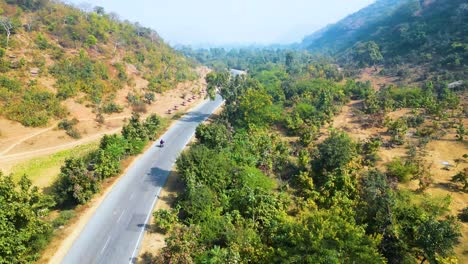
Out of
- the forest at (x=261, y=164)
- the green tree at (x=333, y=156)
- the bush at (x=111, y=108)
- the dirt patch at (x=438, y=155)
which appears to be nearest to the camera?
the forest at (x=261, y=164)

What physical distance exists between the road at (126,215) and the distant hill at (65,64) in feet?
73.8

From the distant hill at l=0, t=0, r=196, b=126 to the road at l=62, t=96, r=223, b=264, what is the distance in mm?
22504

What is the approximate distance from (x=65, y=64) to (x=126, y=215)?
169ft

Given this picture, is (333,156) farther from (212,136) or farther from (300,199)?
(212,136)

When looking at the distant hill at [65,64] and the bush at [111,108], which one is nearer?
the distant hill at [65,64]

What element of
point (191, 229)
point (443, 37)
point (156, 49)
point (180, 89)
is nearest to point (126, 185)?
point (191, 229)

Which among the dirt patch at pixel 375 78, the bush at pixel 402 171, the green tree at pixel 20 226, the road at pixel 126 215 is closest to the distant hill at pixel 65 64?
the road at pixel 126 215

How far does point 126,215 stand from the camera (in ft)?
101

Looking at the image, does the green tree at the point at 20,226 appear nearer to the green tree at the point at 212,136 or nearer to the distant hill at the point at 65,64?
the green tree at the point at 212,136

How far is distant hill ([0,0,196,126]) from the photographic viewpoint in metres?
55.3

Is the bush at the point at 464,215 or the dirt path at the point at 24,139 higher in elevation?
the dirt path at the point at 24,139

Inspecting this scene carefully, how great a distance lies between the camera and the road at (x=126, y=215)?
84.6 ft

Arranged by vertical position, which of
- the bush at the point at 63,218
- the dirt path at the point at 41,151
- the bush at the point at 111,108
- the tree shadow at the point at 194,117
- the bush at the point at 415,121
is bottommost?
the bush at the point at 415,121

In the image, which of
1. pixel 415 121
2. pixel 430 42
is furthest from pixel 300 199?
pixel 430 42
